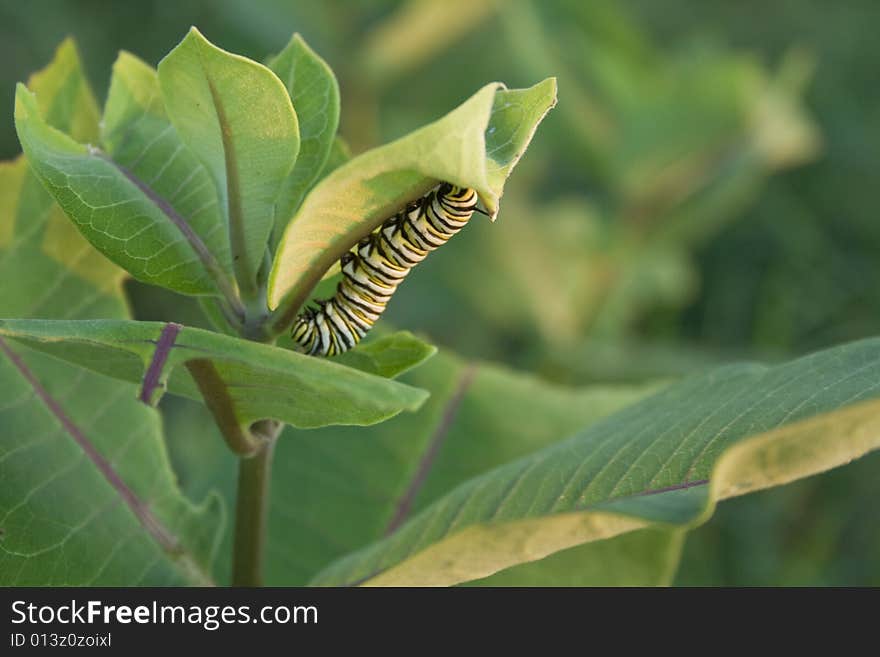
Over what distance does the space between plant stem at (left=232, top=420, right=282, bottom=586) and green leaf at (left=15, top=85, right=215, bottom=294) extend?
0.14 meters

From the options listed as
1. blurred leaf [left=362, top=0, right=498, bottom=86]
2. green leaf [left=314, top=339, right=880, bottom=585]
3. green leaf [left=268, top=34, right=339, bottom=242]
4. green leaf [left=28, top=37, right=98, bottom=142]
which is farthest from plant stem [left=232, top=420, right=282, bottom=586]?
blurred leaf [left=362, top=0, right=498, bottom=86]

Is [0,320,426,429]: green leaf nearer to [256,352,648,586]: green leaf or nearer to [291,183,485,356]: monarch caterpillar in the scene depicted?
[291,183,485,356]: monarch caterpillar

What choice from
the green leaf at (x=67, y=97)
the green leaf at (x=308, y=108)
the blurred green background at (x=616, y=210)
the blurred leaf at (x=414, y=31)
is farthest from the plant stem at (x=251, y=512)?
the blurred leaf at (x=414, y=31)

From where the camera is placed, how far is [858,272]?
340cm

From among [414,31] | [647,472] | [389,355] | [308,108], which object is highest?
[414,31]

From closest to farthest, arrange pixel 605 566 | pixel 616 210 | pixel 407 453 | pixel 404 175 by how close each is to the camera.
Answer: pixel 404 175
pixel 605 566
pixel 407 453
pixel 616 210

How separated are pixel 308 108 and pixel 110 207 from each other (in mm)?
159

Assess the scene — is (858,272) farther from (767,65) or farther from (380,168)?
(380,168)

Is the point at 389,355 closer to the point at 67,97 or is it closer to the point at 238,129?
→ the point at 238,129

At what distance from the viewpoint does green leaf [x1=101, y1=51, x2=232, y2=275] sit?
0.83 meters

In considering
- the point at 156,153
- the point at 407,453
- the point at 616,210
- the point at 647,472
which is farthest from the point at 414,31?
the point at 647,472

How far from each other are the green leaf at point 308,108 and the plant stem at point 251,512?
185mm

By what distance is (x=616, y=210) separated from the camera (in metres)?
2.84
